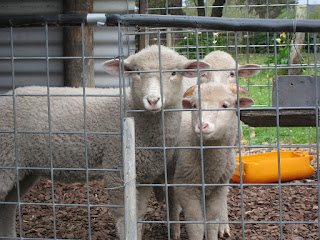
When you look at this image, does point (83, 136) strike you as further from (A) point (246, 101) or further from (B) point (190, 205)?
(A) point (246, 101)

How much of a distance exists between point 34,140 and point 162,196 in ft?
5.22

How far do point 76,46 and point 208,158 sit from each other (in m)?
2.51

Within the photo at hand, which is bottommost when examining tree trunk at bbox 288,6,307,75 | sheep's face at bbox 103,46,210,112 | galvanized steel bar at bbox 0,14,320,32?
sheep's face at bbox 103,46,210,112

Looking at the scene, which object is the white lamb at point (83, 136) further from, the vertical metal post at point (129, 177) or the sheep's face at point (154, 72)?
the vertical metal post at point (129, 177)

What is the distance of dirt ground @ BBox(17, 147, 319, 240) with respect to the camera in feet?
14.7

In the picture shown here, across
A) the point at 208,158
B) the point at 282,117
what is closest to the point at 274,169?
the point at 208,158

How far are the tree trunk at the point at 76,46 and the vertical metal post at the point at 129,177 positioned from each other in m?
2.86

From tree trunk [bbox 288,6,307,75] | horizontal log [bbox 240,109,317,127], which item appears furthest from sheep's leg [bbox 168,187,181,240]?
tree trunk [bbox 288,6,307,75]

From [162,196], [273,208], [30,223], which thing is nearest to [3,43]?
[30,223]

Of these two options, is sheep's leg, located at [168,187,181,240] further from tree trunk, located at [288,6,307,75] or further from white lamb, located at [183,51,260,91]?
tree trunk, located at [288,6,307,75]

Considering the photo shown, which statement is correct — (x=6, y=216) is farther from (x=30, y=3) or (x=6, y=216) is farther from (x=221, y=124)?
(x=30, y=3)

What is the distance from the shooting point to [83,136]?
397 cm

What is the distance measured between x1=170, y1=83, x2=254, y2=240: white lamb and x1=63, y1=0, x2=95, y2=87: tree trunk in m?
1.92

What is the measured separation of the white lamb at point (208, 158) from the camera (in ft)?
11.7
